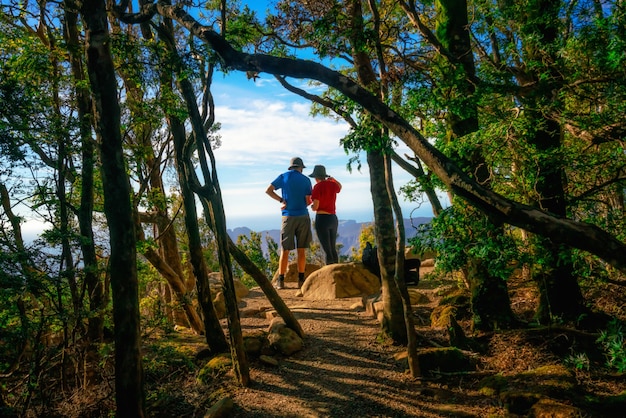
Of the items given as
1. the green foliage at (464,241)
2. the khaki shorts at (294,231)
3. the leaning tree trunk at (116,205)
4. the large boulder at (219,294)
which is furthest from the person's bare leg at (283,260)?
the leaning tree trunk at (116,205)

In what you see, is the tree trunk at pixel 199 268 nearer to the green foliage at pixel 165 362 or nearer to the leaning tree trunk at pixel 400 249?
the green foliage at pixel 165 362

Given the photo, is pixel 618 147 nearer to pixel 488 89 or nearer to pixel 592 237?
pixel 488 89

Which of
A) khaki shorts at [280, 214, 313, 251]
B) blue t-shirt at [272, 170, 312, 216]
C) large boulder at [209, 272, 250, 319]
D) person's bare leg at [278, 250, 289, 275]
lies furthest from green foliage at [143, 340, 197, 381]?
blue t-shirt at [272, 170, 312, 216]

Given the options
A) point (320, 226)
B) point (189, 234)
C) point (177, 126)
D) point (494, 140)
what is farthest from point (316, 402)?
point (320, 226)

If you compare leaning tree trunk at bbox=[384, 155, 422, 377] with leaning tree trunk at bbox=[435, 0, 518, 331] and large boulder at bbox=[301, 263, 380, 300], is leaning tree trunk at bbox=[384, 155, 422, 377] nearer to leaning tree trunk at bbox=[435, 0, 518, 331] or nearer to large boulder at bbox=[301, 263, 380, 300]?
leaning tree trunk at bbox=[435, 0, 518, 331]

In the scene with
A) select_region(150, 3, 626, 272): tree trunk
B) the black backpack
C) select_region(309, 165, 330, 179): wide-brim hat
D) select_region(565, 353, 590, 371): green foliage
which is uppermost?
select_region(309, 165, 330, 179): wide-brim hat

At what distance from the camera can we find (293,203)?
31.8 feet

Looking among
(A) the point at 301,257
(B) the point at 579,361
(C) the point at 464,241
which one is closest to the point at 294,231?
(A) the point at 301,257

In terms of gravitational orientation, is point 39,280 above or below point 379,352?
above

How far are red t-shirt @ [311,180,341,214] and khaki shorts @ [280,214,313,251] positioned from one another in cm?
74

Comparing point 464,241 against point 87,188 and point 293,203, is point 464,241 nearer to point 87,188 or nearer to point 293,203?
point 293,203

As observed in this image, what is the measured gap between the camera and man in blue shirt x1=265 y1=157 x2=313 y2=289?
9539 millimetres

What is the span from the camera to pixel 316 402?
4.93 m

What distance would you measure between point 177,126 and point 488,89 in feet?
16.8
